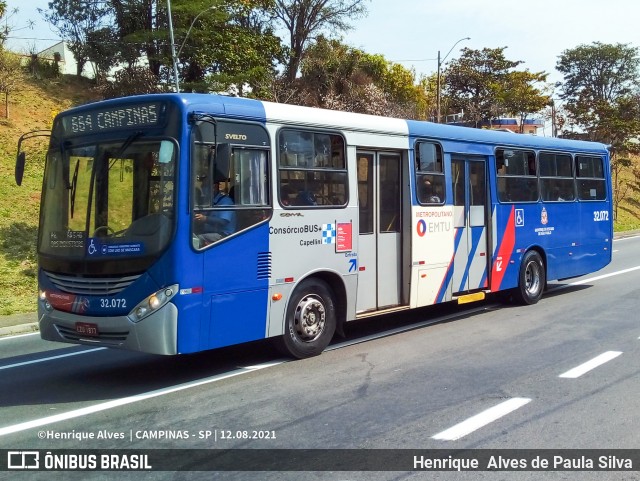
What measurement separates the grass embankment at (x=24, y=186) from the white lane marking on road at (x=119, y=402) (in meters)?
6.86

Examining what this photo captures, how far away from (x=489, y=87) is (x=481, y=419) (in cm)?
4279

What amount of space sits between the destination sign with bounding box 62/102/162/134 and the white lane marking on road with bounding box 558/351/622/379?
513cm

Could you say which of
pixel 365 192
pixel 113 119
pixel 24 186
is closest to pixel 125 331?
pixel 113 119

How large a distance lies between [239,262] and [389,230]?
9.61 ft

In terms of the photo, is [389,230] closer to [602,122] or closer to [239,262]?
[239,262]

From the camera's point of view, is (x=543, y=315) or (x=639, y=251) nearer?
(x=543, y=315)

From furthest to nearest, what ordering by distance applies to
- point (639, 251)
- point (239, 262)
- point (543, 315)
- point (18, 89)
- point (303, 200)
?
1. point (18, 89)
2. point (639, 251)
3. point (543, 315)
4. point (303, 200)
5. point (239, 262)

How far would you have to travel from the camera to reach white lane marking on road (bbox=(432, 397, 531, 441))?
5.62m

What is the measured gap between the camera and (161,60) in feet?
89.6

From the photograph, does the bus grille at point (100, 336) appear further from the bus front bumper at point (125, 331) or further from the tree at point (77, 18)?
the tree at point (77, 18)

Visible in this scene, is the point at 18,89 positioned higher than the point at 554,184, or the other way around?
the point at 18,89

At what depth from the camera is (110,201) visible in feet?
24.2

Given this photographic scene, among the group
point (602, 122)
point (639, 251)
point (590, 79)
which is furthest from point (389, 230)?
point (590, 79)

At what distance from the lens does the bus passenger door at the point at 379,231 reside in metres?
9.39
